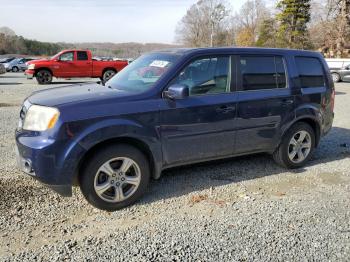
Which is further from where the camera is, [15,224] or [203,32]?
[203,32]

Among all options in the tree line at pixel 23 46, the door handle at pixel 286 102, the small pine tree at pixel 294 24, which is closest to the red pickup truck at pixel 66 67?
the door handle at pixel 286 102

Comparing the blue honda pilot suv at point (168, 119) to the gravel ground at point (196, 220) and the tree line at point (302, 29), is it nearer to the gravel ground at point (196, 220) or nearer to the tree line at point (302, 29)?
the gravel ground at point (196, 220)

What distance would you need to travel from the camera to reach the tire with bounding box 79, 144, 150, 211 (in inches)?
145

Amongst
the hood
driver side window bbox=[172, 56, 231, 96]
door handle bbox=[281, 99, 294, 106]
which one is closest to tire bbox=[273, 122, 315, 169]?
door handle bbox=[281, 99, 294, 106]

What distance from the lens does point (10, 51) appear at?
70.8 metres

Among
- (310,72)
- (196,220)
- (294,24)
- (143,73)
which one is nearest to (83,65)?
→ (143,73)

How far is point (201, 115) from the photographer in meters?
4.21

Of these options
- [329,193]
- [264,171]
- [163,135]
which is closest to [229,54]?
[163,135]

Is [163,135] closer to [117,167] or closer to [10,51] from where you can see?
[117,167]

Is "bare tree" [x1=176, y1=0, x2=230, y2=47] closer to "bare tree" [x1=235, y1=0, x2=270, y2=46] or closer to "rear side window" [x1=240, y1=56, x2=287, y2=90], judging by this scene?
"bare tree" [x1=235, y1=0, x2=270, y2=46]

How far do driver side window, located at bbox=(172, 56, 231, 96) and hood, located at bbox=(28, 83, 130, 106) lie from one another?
0.77m

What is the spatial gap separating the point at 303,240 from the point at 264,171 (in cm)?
188

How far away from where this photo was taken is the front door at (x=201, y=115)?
4.06 meters

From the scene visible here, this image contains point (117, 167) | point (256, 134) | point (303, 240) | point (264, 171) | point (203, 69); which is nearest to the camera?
point (303, 240)
